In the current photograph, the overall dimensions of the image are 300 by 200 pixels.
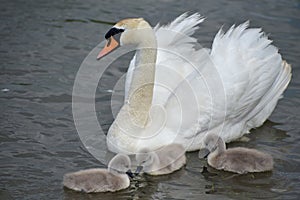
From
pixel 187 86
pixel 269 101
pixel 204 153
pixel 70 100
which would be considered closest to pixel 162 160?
pixel 204 153

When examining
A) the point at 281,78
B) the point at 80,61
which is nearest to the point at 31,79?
the point at 80,61

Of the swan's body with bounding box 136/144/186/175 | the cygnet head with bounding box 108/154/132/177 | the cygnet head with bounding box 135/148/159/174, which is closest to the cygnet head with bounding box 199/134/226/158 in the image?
the swan's body with bounding box 136/144/186/175

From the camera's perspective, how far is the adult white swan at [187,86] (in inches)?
277

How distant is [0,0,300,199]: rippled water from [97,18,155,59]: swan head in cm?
105

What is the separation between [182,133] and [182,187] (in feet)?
2.08

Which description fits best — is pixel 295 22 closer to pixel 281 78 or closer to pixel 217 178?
pixel 281 78

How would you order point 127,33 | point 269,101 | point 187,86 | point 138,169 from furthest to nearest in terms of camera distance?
point 269,101 → point 187,86 → point 127,33 → point 138,169

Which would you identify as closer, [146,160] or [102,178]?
[102,178]

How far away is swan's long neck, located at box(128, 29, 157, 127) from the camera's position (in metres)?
7.10

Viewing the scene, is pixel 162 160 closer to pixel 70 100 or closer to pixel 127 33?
pixel 127 33

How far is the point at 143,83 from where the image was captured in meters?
7.14

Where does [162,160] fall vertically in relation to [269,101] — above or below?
below

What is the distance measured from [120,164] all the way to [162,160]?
0.52 m

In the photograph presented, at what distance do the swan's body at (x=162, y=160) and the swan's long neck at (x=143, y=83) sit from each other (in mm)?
355
